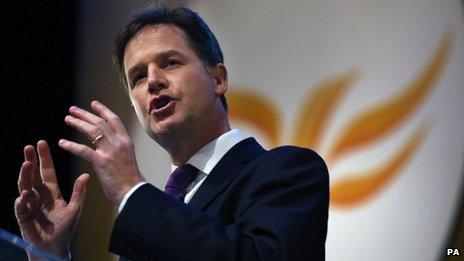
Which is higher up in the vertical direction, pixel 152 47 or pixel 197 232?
pixel 152 47

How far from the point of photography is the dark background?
8.42 feet

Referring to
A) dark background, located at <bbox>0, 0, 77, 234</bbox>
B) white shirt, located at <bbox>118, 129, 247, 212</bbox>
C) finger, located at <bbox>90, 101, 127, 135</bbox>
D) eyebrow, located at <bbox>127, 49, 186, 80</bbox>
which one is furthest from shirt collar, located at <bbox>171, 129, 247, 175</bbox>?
dark background, located at <bbox>0, 0, 77, 234</bbox>

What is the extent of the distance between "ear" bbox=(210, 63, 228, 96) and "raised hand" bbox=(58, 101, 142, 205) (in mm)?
540

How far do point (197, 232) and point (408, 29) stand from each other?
4.01 ft

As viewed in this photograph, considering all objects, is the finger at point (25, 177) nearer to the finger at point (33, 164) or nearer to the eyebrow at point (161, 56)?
the finger at point (33, 164)

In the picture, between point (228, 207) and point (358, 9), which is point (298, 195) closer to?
point (228, 207)

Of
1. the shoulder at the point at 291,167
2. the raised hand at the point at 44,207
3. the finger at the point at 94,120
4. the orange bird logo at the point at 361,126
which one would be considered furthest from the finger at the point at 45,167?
the orange bird logo at the point at 361,126

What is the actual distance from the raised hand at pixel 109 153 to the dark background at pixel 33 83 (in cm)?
155

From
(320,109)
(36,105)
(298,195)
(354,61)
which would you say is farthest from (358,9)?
(36,105)

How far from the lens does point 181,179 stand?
1450 mm

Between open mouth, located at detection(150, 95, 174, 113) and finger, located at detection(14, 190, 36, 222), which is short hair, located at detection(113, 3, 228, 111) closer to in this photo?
open mouth, located at detection(150, 95, 174, 113)

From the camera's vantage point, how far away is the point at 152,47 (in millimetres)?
1544

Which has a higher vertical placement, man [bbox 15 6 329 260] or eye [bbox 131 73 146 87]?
eye [bbox 131 73 146 87]

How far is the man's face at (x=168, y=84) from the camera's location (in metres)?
1.43
